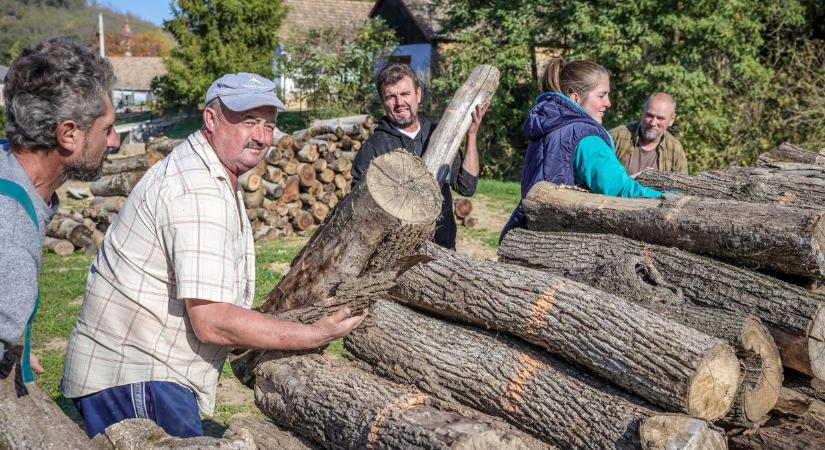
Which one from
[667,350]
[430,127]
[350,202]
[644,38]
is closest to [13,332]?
[350,202]

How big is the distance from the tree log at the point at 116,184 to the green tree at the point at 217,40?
14451 mm

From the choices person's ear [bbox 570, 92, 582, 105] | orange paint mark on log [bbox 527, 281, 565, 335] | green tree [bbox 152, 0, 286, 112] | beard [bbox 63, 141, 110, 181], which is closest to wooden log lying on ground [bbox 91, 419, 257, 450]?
beard [bbox 63, 141, 110, 181]

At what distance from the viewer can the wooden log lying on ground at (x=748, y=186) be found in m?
3.95

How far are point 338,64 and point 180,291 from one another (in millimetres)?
18579

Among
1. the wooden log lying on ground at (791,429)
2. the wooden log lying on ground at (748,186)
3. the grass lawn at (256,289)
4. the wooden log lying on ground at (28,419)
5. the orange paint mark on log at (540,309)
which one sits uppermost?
the wooden log lying on ground at (748,186)

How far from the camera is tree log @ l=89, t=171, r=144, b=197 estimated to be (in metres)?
9.85

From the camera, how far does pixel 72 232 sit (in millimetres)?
9648

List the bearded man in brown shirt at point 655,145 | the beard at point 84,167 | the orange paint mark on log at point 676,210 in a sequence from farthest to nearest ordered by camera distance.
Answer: the bearded man in brown shirt at point 655,145 → the orange paint mark on log at point 676,210 → the beard at point 84,167

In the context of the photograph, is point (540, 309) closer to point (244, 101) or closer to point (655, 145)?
point (244, 101)

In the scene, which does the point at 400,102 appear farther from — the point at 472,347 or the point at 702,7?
the point at 702,7

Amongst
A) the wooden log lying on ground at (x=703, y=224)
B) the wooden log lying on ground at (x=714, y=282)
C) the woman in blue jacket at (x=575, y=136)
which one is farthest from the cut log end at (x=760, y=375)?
the woman in blue jacket at (x=575, y=136)

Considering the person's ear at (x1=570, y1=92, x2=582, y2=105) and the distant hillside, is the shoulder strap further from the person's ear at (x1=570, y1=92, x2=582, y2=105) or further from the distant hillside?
the distant hillside

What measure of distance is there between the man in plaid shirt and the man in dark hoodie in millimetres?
1844

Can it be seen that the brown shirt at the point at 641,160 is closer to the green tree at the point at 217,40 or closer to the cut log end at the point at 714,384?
the cut log end at the point at 714,384
